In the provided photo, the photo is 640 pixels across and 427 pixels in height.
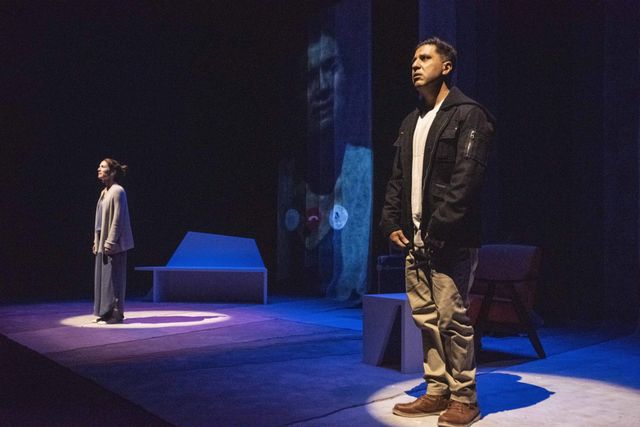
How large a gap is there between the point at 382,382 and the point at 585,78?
167 inches

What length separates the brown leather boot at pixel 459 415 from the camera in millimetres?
2625

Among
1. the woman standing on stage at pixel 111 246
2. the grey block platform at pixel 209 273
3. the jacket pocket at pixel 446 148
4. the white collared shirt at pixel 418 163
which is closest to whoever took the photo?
the jacket pocket at pixel 446 148

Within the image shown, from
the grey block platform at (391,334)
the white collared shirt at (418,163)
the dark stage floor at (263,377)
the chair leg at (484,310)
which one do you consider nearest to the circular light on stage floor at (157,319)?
the dark stage floor at (263,377)

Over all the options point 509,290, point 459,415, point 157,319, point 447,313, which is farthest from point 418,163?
point 157,319

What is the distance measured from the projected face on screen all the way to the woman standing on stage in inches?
148

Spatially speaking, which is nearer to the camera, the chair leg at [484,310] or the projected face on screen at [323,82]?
the chair leg at [484,310]

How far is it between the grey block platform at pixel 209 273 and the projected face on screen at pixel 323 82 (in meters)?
2.15

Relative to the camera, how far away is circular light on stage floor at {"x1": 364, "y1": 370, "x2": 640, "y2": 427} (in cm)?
279

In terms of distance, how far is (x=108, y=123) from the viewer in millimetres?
9492

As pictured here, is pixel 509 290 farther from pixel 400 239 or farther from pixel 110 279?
pixel 110 279

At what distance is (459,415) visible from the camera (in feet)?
8.67

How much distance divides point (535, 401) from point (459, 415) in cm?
67

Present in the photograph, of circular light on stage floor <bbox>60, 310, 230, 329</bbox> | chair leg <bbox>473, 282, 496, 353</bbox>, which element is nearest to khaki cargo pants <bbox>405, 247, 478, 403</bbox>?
chair leg <bbox>473, 282, 496, 353</bbox>

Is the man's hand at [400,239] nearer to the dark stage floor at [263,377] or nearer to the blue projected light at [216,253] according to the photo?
the dark stage floor at [263,377]
